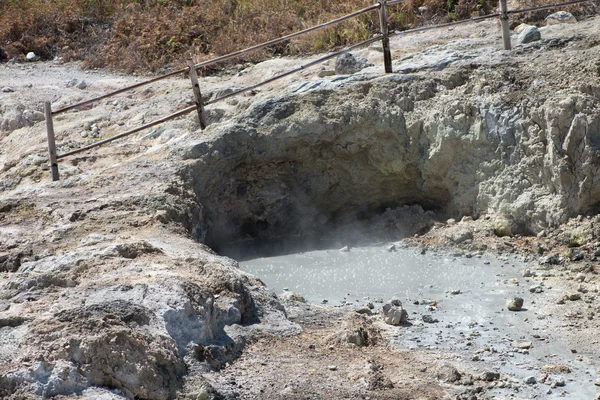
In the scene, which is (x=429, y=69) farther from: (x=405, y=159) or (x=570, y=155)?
(x=570, y=155)

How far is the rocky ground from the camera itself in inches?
249

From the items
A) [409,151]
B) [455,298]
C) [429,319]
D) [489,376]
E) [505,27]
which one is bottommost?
[455,298]

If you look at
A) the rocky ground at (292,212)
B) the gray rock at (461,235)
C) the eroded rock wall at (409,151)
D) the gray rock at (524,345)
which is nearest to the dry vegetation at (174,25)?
the rocky ground at (292,212)

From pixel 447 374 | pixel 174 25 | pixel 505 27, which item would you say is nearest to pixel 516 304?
pixel 447 374

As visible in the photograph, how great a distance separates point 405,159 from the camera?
1066 cm

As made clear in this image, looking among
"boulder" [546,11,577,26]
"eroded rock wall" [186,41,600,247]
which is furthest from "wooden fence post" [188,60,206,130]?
"boulder" [546,11,577,26]

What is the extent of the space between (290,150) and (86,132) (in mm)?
2938

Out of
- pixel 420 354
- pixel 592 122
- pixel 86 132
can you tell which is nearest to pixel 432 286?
pixel 420 354

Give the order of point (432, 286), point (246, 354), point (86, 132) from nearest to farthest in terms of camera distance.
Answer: point (246, 354) < point (432, 286) < point (86, 132)

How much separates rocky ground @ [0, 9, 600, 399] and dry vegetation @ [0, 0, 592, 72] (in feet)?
4.97

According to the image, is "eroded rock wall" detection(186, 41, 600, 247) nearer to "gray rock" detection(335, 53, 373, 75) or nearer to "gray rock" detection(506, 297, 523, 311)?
"gray rock" detection(335, 53, 373, 75)

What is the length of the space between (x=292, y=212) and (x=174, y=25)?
605 centimetres

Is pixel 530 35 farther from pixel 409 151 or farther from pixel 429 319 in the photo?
pixel 429 319

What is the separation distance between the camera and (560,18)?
11.9 m
